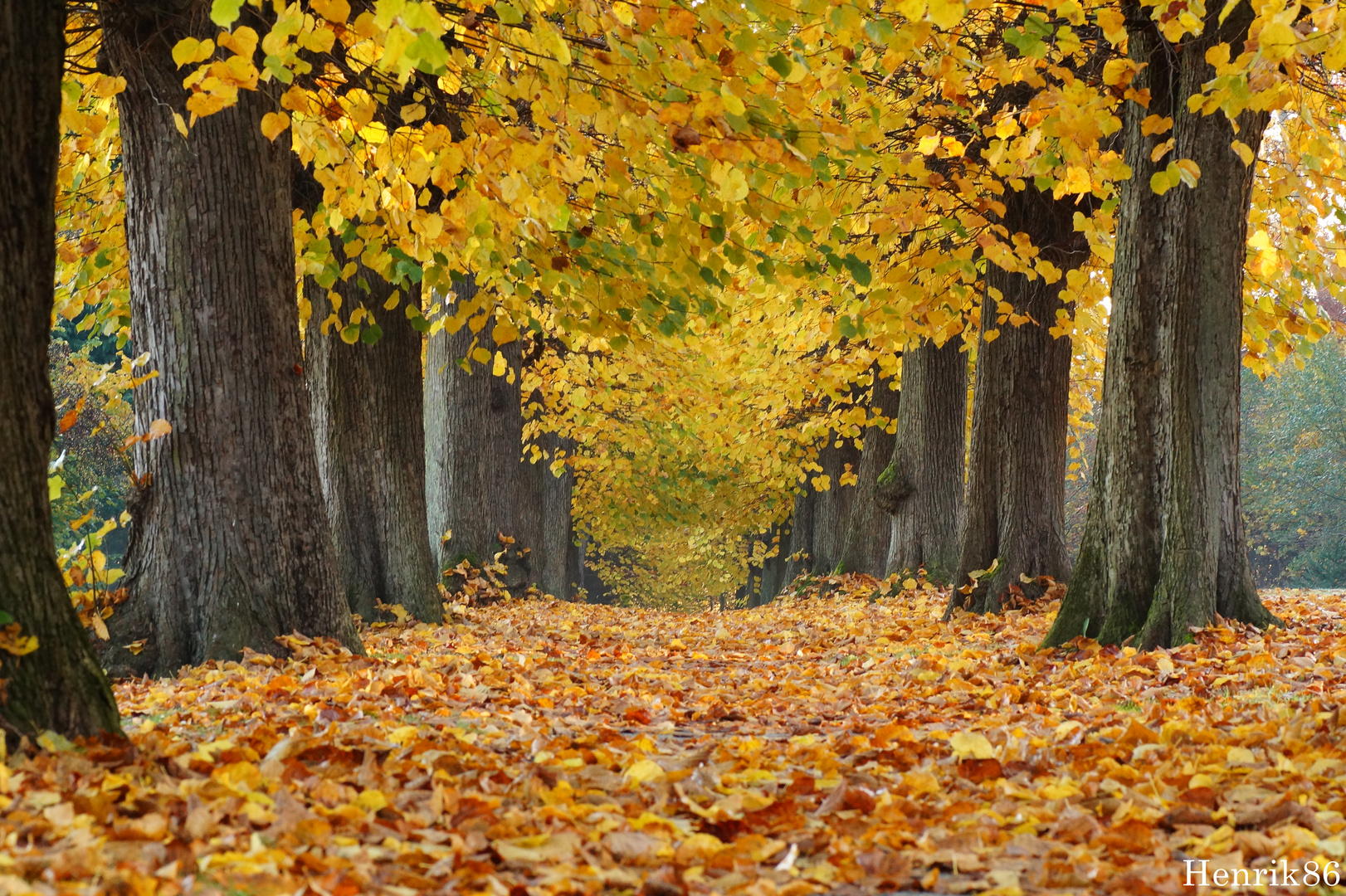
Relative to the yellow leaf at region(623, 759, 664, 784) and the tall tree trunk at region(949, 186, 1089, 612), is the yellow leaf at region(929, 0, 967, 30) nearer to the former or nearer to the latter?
the yellow leaf at region(623, 759, 664, 784)

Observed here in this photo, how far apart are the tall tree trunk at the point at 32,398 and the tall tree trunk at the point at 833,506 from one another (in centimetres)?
1302

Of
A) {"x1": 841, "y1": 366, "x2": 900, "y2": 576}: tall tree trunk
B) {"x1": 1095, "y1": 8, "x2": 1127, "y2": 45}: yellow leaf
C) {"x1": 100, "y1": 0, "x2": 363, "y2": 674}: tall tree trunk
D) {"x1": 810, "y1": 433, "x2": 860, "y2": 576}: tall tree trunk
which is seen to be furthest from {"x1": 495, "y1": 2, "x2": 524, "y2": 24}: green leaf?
{"x1": 810, "y1": 433, "x2": 860, "y2": 576}: tall tree trunk

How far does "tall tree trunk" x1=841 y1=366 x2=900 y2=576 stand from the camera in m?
13.9

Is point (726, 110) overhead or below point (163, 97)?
below

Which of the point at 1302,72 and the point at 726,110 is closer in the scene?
the point at 726,110

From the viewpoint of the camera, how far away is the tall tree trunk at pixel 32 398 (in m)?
3.17

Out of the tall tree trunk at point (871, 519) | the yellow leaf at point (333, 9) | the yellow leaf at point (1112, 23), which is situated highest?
the yellow leaf at point (1112, 23)

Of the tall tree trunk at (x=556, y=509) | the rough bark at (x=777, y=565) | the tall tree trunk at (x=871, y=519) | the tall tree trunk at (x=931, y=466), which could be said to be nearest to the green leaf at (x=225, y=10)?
the tall tree trunk at (x=931, y=466)

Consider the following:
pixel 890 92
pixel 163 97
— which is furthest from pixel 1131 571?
pixel 163 97

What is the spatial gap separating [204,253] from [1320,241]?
874 cm

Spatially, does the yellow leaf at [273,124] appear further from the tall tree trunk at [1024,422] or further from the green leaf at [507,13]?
the tall tree trunk at [1024,422]

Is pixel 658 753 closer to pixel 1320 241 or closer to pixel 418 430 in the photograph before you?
pixel 418 430

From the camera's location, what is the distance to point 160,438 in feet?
18.6

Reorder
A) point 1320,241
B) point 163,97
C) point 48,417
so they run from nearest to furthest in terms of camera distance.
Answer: point 48,417 < point 163,97 < point 1320,241
